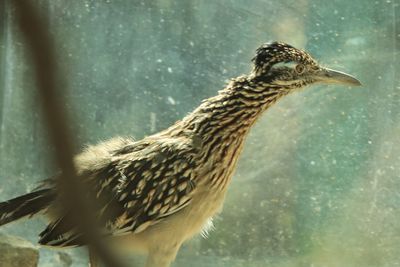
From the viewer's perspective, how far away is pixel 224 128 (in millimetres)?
3291

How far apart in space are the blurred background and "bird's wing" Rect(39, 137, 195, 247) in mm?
1574

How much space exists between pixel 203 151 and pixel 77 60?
176 cm

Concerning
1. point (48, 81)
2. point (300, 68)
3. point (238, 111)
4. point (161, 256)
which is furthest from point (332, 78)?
point (48, 81)

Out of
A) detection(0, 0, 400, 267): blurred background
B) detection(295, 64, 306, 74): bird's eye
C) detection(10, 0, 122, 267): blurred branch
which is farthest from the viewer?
detection(0, 0, 400, 267): blurred background

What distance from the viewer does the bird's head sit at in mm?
3307

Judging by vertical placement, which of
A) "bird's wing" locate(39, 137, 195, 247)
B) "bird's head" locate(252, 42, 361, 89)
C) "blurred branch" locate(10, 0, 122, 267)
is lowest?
"bird's wing" locate(39, 137, 195, 247)

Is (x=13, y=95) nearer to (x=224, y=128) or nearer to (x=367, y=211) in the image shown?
(x=224, y=128)

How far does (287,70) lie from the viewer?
131 inches

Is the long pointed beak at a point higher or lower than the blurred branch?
lower

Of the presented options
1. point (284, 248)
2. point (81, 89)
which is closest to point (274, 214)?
point (284, 248)

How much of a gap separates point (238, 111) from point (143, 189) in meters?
0.61

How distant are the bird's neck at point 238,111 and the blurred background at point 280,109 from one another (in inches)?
57.6

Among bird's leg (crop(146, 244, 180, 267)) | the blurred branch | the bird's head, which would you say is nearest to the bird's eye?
the bird's head

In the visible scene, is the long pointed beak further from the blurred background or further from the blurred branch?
the blurred branch
